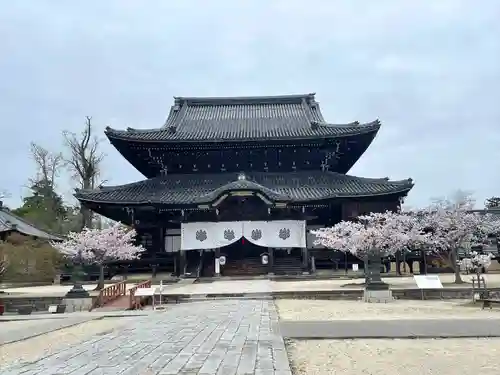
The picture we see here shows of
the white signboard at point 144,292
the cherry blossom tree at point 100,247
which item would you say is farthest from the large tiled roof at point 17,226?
the white signboard at point 144,292

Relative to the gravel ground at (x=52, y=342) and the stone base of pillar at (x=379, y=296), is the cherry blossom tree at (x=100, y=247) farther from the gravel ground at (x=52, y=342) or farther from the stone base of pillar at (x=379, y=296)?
the stone base of pillar at (x=379, y=296)

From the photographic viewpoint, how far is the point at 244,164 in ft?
108

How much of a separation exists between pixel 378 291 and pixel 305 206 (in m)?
12.9

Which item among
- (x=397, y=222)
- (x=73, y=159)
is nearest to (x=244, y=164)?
(x=397, y=222)

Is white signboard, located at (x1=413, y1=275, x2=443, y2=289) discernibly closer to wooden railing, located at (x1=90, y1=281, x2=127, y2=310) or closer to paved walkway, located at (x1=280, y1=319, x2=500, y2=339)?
paved walkway, located at (x1=280, y1=319, x2=500, y2=339)

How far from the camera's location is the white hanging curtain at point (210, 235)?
2859 cm

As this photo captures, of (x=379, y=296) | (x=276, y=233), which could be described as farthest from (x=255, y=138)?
(x=379, y=296)

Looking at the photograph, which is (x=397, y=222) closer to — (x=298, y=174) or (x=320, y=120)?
(x=298, y=174)

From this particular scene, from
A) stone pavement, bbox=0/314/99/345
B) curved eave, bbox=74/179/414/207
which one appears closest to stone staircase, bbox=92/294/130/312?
stone pavement, bbox=0/314/99/345

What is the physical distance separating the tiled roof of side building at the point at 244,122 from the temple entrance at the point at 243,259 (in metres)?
7.21

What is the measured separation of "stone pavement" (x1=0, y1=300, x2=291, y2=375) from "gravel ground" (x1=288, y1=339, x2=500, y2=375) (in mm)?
447

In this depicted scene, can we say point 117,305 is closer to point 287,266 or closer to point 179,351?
point 179,351

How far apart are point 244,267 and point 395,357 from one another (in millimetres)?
22492

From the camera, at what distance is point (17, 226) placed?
3684cm
